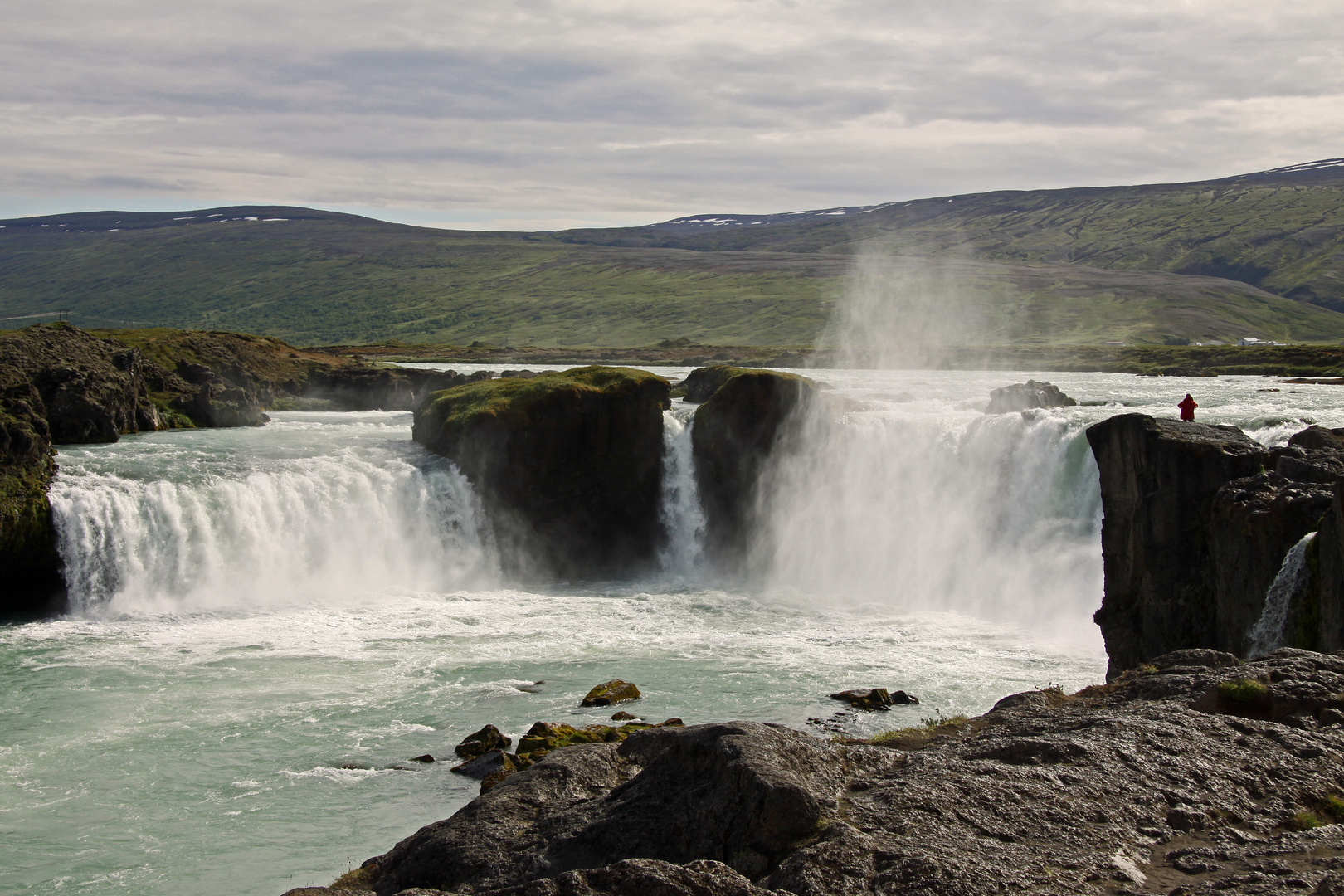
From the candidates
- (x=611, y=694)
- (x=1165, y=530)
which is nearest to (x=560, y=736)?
(x=611, y=694)

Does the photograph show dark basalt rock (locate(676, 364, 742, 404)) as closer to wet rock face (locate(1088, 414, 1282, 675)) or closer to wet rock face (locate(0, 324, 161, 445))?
wet rock face (locate(0, 324, 161, 445))

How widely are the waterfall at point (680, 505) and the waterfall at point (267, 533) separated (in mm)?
8326

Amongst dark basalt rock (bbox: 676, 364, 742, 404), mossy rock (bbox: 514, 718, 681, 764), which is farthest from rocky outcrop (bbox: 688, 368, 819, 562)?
mossy rock (bbox: 514, 718, 681, 764)

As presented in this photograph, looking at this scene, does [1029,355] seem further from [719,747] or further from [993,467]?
[719,747]

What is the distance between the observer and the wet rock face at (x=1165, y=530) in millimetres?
25594

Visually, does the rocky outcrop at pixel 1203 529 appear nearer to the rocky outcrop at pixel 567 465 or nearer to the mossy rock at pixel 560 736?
the mossy rock at pixel 560 736

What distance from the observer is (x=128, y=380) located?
51.0 m

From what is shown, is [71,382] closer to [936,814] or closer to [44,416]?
[44,416]

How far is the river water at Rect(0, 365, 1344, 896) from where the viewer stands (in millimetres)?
18984

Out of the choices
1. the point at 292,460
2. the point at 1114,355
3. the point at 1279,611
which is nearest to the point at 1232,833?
the point at 1279,611

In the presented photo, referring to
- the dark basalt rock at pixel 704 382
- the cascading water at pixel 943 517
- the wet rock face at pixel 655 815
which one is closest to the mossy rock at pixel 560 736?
the wet rock face at pixel 655 815

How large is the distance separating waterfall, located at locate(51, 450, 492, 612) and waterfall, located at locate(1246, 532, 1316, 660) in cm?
2928

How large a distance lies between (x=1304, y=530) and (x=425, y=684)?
21.0 m

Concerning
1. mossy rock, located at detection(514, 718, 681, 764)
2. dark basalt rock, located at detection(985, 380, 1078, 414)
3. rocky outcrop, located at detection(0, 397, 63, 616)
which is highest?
dark basalt rock, located at detection(985, 380, 1078, 414)
